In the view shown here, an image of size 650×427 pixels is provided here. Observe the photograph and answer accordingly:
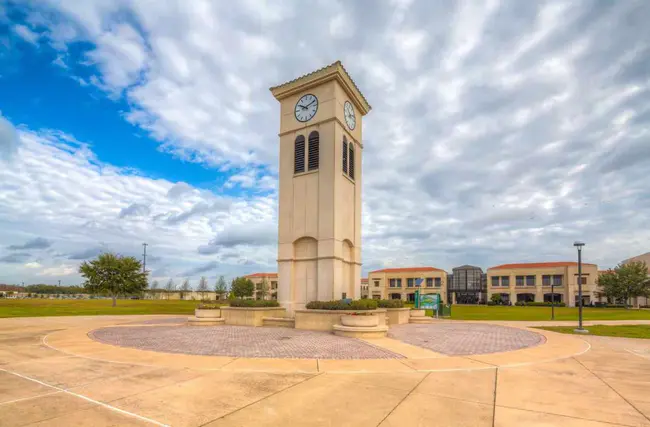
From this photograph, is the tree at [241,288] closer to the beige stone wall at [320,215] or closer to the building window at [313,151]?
the beige stone wall at [320,215]

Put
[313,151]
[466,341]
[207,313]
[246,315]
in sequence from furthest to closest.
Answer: [313,151], [207,313], [246,315], [466,341]

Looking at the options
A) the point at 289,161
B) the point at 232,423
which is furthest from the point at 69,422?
the point at 289,161

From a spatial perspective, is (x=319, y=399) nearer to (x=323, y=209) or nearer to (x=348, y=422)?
(x=348, y=422)

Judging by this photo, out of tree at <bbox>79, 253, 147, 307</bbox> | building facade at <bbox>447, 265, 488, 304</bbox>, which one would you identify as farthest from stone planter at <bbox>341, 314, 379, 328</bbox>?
building facade at <bbox>447, 265, 488, 304</bbox>

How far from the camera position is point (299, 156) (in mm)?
26281

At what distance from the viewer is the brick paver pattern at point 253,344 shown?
474 inches

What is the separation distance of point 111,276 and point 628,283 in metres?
84.4

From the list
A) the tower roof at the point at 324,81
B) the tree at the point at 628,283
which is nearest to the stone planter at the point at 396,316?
the tower roof at the point at 324,81

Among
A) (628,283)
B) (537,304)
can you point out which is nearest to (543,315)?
(628,283)

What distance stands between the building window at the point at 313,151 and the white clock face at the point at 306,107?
52.9 inches

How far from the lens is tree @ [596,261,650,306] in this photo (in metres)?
66.8

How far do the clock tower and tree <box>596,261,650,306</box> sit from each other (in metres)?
65.3

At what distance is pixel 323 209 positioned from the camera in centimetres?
2433

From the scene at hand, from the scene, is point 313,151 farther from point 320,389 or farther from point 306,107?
point 320,389
